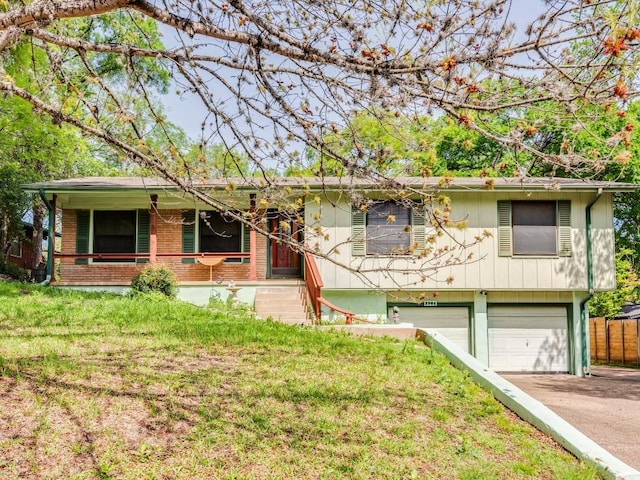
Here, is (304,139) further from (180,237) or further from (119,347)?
(180,237)

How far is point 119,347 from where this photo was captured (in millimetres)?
7383

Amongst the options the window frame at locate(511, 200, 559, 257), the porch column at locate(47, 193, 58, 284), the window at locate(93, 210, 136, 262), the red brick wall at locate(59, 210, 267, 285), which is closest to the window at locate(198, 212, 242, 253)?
the red brick wall at locate(59, 210, 267, 285)

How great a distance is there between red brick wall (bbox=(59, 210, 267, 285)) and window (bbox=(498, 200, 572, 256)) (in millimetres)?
6750

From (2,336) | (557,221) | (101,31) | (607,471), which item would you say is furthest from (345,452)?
(101,31)

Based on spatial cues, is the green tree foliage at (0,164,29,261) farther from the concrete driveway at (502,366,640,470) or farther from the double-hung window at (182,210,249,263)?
the concrete driveway at (502,366,640,470)

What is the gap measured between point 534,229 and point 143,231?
36.6ft

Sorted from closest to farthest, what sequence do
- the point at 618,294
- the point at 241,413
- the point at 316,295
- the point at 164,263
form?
the point at 241,413, the point at 316,295, the point at 164,263, the point at 618,294

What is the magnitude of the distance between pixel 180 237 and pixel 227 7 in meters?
11.8

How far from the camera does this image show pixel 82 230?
1598cm

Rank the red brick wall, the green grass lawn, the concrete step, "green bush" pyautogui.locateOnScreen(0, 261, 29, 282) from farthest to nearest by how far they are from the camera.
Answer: "green bush" pyautogui.locateOnScreen(0, 261, 29, 282), the red brick wall, the concrete step, the green grass lawn

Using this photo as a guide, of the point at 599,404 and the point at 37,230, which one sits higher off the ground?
the point at 37,230

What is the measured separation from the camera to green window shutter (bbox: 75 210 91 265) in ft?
52.1

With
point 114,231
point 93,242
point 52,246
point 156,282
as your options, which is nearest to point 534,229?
point 156,282

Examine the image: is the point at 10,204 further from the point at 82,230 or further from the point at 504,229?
the point at 504,229
